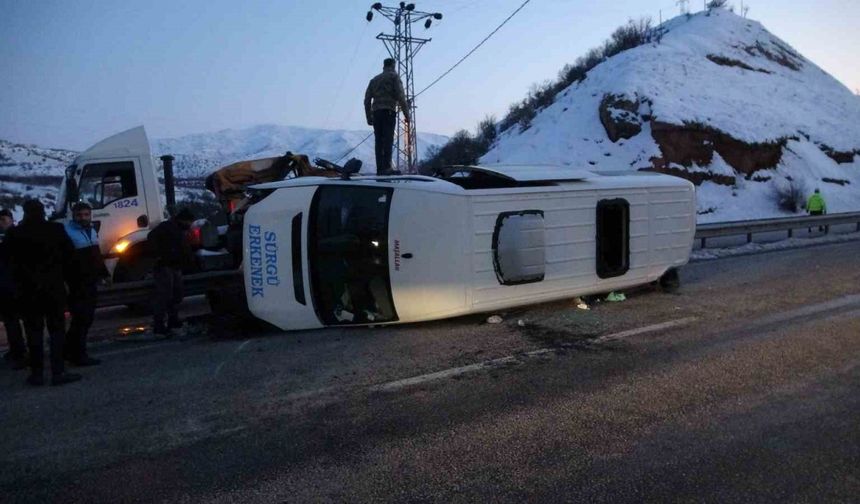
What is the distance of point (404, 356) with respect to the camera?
5.38m

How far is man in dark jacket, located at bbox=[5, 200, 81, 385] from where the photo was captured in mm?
5031

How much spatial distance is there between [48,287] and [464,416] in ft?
12.2

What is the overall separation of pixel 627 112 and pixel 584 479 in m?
23.8

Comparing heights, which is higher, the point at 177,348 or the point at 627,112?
the point at 627,112

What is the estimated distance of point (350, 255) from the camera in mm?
6254

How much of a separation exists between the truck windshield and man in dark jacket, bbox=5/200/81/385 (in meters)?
2.31

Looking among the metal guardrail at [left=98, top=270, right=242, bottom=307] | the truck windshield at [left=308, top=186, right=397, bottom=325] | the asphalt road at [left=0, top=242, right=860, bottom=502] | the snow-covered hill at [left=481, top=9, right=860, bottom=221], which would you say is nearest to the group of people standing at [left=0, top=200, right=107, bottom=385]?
the asphalt road at [left=0, top=242, right=860, bottom=502]

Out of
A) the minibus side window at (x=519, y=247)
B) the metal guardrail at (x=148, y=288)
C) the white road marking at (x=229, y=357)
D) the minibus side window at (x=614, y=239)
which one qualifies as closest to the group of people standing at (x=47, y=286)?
the white road marking at (x=229, y=357)

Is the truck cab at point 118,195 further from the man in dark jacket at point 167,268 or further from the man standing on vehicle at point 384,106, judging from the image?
the man standing on vehicle at point 384,106

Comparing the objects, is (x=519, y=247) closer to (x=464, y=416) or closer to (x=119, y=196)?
(x=464, y=416)

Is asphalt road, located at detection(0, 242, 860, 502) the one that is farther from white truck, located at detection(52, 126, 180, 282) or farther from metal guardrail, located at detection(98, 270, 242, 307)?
white truck, located at detection(52, 126, 180, 282)

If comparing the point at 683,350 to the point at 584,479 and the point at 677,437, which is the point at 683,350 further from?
the point at 584,479

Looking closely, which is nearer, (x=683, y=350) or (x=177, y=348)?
(x=683, y=350)

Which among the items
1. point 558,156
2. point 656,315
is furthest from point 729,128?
point 656,315
